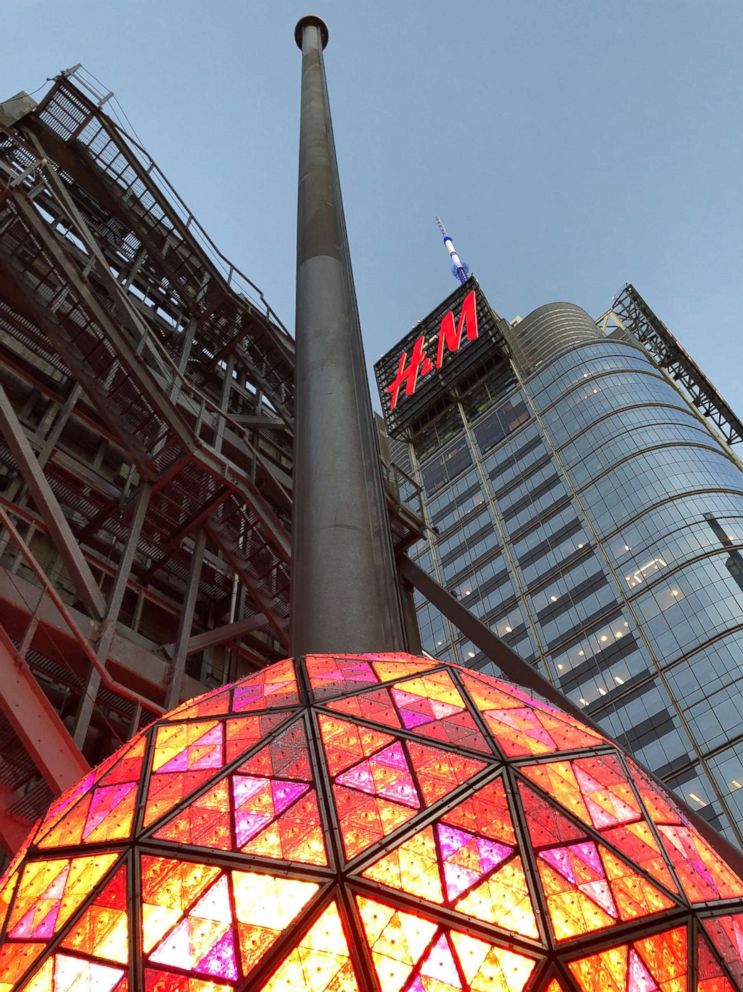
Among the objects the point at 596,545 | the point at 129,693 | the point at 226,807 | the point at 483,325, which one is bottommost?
the point at 226,807

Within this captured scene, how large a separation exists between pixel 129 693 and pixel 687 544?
53070 millimetres

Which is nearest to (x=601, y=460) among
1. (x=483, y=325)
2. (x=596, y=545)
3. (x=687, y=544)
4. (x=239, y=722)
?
(x=596, y=545)

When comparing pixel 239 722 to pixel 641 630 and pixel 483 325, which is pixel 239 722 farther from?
pixel 483 325

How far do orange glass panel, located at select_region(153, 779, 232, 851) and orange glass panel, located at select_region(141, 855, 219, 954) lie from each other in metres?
0.08

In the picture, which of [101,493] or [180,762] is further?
[101,493]

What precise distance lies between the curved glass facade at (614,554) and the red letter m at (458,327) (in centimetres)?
1236

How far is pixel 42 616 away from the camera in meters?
9.35

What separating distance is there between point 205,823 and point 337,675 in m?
1.05

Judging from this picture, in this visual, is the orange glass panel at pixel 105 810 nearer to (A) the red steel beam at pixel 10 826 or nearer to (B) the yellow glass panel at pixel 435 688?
(B) the yellow glass panel at pixel 435 688

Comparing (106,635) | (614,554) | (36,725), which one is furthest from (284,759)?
(614,554)

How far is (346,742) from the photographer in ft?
9.75

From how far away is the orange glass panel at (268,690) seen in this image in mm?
3348

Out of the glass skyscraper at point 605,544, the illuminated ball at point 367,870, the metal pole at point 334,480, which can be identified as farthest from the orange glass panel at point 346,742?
the glass skyscraper at point 605,544

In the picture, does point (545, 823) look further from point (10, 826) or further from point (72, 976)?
point (10, 826)
